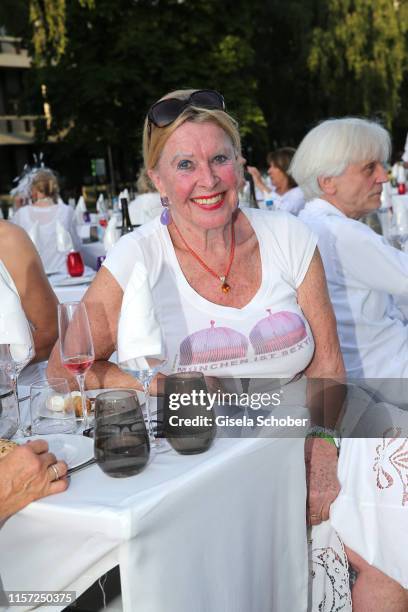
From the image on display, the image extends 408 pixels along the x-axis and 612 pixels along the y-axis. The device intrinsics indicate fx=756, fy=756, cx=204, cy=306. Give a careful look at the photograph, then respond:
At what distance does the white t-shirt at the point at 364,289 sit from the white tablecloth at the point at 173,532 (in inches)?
46.2

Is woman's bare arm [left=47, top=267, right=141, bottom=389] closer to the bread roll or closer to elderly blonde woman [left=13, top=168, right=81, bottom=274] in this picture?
the bread roll

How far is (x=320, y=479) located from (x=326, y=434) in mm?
163

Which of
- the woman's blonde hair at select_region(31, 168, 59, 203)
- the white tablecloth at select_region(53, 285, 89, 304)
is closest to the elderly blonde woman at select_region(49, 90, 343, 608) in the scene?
the white tablecloth at select_region(53, 285, 89, 304)

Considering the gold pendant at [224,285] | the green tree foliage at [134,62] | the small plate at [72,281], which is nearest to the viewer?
the gold pendant at [224,285]

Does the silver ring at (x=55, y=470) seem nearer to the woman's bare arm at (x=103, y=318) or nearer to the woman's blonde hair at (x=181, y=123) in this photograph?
the woman's bare arm at (x=103, y=318)

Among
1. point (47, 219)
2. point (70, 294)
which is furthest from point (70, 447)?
point (47, 219)

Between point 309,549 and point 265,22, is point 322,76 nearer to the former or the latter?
point 265,22

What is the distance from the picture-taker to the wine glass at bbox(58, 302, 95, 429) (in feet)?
6.50

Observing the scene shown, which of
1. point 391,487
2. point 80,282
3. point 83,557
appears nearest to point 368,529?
point 391,487

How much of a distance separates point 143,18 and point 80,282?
17645 millimetres

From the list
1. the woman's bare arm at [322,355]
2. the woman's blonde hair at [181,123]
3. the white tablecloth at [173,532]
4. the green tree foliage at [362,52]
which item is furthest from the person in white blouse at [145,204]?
the green tree foliage at [362,52]

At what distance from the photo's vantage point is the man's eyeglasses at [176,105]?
2.46 meters

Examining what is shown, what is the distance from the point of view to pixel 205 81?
2122cm

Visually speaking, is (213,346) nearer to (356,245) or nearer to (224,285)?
(224,285)
